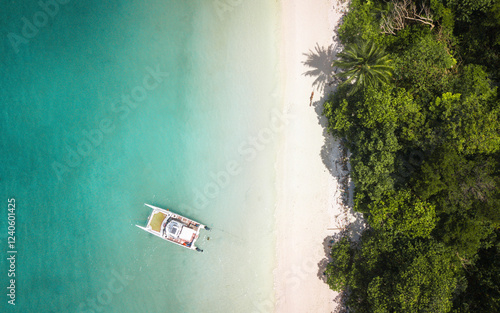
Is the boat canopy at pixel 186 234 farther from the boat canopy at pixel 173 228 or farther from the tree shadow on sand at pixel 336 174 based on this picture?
the tree shadow on sand at pixel 336 174

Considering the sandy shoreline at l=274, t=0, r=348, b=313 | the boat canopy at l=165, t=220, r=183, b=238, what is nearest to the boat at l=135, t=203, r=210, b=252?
the boat canopy at l=165, t=220, r=183, b=238

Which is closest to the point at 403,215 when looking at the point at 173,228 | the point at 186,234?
the point at 186,234

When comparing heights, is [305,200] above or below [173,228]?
above

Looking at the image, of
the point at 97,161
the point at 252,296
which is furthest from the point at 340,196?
the point at 97,161

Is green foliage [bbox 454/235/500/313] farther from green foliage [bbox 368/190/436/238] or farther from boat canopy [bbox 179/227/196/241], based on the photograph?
boat canopy [bbox 179/227/196/241]

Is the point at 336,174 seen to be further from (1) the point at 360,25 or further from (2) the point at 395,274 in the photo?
(1) the point at 360,25

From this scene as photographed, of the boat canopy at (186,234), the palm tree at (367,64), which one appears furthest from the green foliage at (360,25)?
the boat canopy at (186,234)
